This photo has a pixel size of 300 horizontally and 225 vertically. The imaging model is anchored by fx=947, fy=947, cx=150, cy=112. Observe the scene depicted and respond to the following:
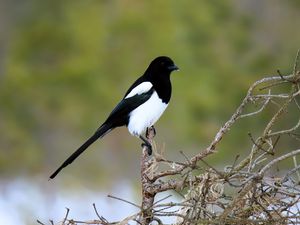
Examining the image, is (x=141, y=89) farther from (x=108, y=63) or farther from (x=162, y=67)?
(x=108, y=63)

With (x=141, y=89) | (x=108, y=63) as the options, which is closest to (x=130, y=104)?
(x=141, y=89)

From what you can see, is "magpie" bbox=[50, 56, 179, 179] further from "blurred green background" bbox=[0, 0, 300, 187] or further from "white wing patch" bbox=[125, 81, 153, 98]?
"blurred green background" bbox=[0, 0, 300, 187]

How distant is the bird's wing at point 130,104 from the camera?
411cm

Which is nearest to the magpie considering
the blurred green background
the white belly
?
the white belly

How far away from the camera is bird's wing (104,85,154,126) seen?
411 cm

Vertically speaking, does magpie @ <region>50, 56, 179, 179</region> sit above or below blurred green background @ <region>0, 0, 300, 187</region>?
below

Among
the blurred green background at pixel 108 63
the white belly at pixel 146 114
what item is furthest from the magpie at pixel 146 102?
the blurred green background at pixel 108 63

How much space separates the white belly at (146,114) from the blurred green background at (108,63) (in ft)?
20.5

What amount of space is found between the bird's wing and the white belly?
0.03 metres

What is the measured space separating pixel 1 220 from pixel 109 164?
1.99m

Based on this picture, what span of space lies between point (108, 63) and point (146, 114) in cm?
811

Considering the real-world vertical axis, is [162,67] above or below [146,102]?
above

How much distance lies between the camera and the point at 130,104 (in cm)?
416

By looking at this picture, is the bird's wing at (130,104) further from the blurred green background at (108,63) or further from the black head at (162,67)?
the blurred green background at (108,63)
